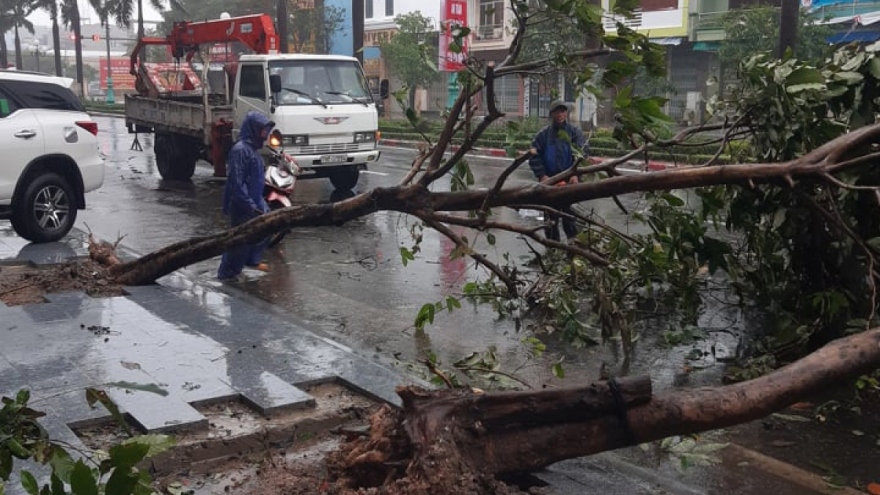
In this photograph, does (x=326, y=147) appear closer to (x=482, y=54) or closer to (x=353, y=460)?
(x=353, y=460)

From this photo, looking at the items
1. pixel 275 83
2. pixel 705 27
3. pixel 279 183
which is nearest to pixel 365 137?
pixel 275 83

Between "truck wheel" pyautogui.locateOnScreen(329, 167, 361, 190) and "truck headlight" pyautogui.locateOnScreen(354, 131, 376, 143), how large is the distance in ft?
2.53

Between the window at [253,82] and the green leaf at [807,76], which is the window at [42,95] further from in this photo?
the green leaf at [807,76]

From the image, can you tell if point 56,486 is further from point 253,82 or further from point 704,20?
point 704,20

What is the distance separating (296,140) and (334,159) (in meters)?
0.73

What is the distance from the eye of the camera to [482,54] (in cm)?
4509

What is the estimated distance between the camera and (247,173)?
8914 millimetres

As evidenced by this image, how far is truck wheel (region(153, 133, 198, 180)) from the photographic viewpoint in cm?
1778

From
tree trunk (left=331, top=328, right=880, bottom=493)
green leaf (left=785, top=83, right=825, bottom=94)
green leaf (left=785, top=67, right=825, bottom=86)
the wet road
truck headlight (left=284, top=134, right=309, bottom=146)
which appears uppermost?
green leaf (left=785, top=67, right=825, bottom=86)

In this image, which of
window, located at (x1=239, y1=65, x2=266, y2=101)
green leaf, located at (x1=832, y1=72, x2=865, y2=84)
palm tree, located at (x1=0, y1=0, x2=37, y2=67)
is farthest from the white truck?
palm tree, located at (x1=0, y1=0, x2=37, y2=67)

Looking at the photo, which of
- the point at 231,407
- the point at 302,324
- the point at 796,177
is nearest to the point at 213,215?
the point at 302,324

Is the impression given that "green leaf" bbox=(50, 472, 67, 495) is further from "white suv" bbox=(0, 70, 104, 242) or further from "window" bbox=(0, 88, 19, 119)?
"window" bbox=(0, 88, 19, 119)

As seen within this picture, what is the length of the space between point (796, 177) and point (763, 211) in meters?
1.39

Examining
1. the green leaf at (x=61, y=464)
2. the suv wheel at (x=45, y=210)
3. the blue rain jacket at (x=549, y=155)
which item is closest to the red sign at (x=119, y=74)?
the suv wheel at (x=45, y=210)
